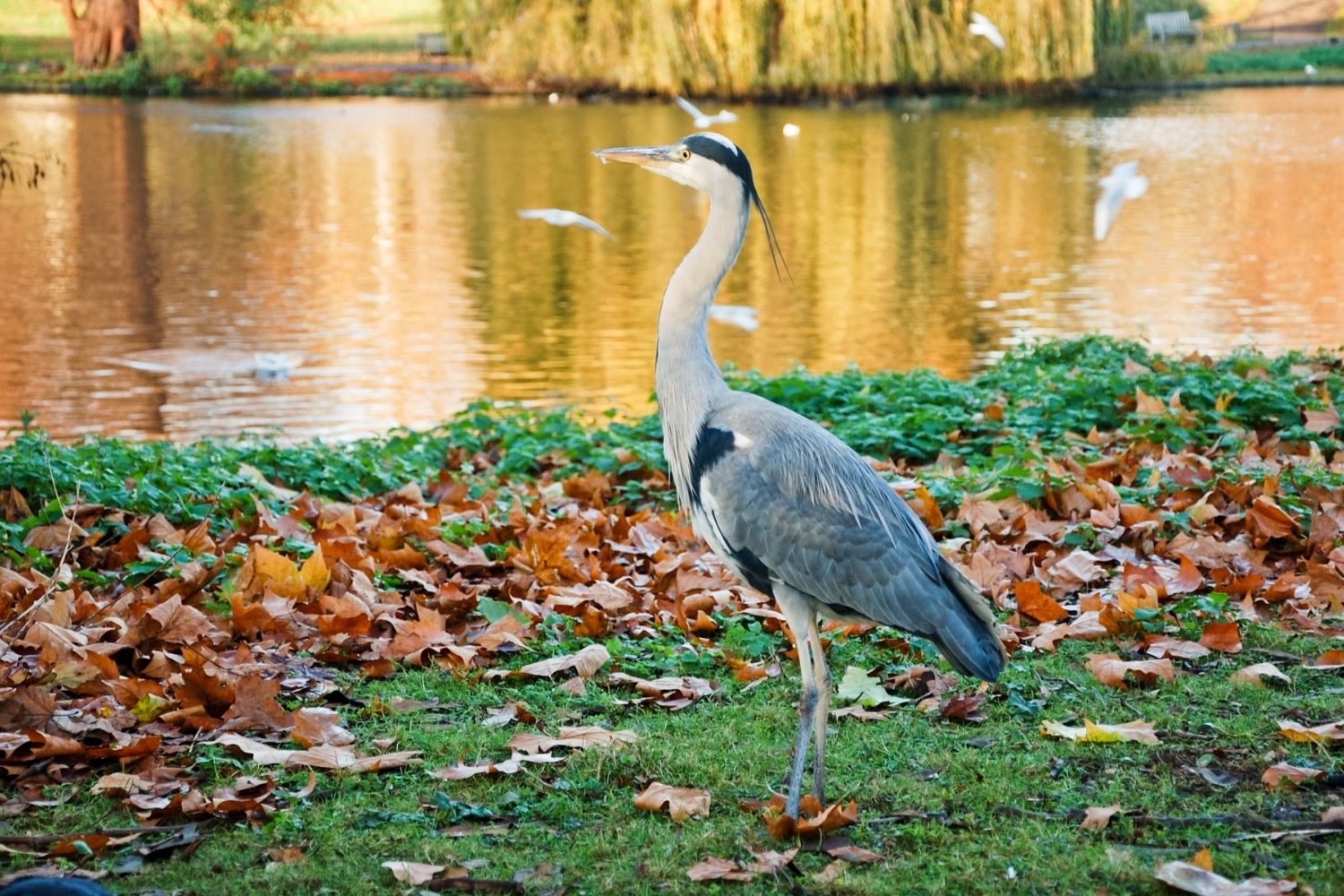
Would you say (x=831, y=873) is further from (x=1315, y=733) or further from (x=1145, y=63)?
(x=1145, y=63)

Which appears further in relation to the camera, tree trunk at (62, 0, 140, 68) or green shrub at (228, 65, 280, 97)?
tree trunk at (62, 0, 140, 68)

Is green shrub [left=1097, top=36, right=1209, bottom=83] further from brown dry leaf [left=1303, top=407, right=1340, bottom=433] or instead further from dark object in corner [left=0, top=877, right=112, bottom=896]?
dark object in corner [left=0, top=877, right=112, bottom=896]

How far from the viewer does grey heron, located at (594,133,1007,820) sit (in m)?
4.49

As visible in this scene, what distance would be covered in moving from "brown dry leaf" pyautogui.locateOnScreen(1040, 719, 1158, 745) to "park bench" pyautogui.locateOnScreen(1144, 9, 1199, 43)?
4794 cm

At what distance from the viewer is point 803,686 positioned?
4520mm

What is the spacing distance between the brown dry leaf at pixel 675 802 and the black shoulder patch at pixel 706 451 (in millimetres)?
971

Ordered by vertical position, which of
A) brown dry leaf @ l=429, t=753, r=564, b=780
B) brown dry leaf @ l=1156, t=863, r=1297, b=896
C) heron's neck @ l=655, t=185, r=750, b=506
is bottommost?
brown dry leaf @ l=1156, t=863, r=1297, b=896

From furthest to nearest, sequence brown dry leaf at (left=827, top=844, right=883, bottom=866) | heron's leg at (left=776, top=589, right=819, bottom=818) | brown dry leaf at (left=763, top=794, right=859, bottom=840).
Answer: heron's leg at (left=776, top=589, right=819, bottom=818) < brown dry leaf at (left=763, top=794, right=859, bottom=840) < brown dry leaf at (left=827, top=844, right=883, bottom=866)

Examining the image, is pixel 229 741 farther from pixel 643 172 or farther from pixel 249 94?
pixel 249 94

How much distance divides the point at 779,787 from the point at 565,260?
56.5 feet

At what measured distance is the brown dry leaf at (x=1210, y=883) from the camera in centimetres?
359

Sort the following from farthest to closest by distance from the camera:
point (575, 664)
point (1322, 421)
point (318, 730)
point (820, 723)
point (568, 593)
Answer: point (1322, 421) → point (568, 593) → point (575, 664) → point (318, 730) → point (820, 723)

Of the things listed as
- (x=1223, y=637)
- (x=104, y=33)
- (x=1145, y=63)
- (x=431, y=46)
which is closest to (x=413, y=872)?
(x=1223, y=637)

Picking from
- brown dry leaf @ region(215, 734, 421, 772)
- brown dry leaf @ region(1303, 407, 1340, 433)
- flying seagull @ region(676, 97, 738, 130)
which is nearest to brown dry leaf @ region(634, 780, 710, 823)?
brown dry leaf @ region(215, 734, 421, 772)
